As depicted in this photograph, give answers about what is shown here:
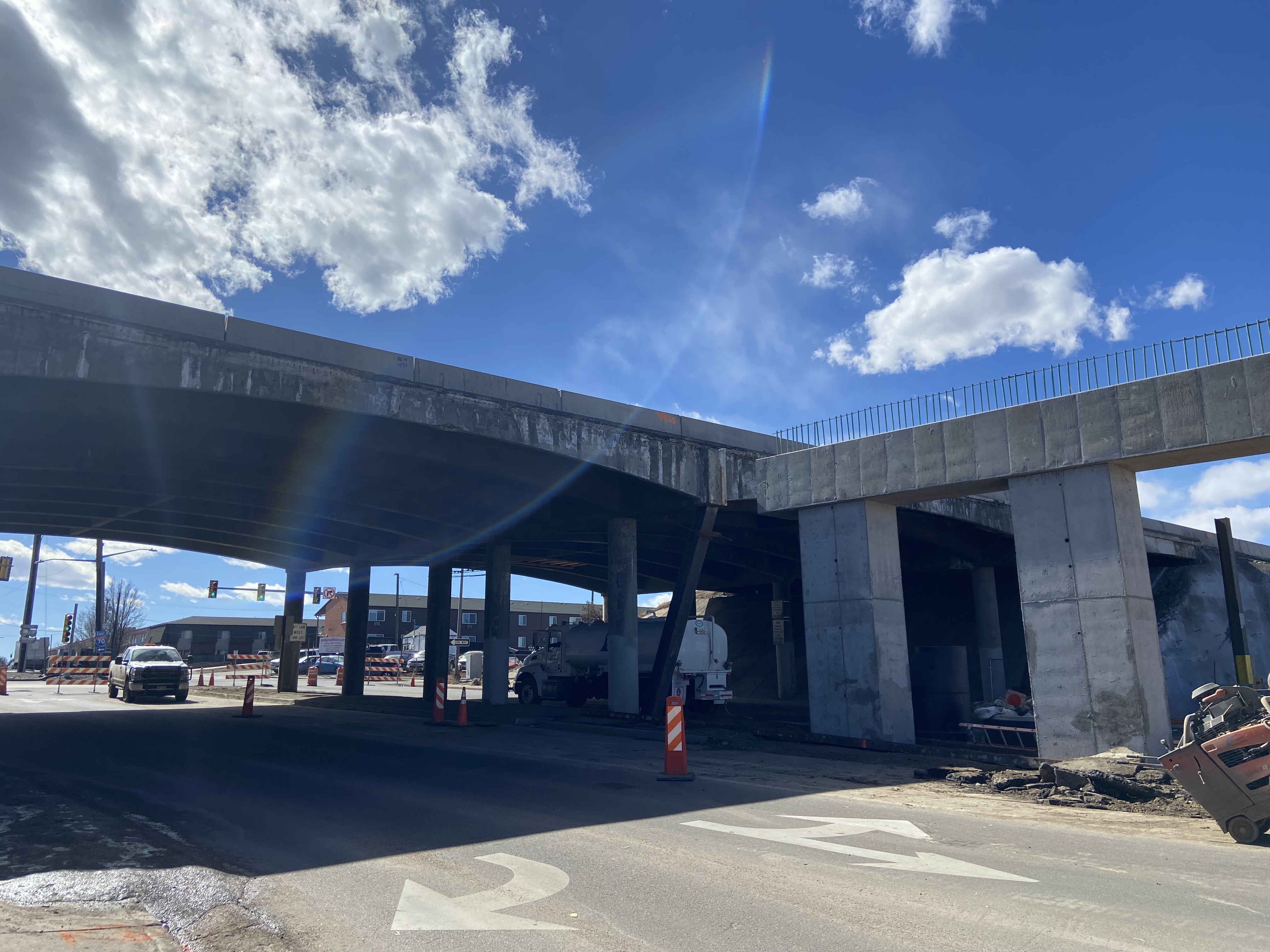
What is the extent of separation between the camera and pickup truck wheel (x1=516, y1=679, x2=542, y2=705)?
3466cm

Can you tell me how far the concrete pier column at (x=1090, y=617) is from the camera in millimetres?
14719

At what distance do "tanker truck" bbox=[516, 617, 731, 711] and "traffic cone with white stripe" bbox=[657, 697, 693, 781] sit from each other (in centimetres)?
1501

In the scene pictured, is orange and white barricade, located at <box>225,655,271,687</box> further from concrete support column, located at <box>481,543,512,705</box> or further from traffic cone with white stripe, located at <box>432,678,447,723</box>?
traffic cone with white stripe, located at <box>432,678,447,723</box>

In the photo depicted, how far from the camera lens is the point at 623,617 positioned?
26422 mm

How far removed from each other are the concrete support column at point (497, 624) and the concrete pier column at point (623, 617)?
739cm

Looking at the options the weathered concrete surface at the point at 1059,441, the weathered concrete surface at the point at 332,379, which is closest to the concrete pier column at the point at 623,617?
the weathered concrete surface at the point at 332,379

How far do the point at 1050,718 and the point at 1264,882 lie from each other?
30.9 feet

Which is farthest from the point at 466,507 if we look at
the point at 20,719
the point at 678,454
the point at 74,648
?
the point at 74,648

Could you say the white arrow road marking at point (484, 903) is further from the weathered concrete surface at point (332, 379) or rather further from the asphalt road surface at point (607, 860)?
the weathered concrete surface at point (332, 379)

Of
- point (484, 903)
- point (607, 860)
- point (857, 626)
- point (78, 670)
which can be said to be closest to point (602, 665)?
point (857, 626)

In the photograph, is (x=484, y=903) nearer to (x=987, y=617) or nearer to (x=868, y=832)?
(x=868, y=832)

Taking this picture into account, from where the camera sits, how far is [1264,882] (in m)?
6.65

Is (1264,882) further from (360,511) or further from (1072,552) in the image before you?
(360,511)

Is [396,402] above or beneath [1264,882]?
above
